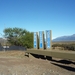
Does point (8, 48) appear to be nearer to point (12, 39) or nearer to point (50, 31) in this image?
point (12, 39)

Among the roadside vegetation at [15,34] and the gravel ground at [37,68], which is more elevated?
the roadside vegetation at [15,34]

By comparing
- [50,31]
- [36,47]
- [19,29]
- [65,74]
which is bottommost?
[65,74]

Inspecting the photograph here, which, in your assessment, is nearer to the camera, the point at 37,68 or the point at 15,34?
the point at 37,68

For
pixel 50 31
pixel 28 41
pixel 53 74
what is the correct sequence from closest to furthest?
pixel 53 74 → pixel 50 31 → pixel 28 41

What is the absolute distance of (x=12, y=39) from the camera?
244ft

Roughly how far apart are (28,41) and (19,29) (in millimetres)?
10575

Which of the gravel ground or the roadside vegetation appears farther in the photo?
the roadside vegetation

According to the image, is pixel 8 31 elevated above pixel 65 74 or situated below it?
above

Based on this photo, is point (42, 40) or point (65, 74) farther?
point (42, 40)

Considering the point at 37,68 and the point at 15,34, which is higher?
the point at 15,34

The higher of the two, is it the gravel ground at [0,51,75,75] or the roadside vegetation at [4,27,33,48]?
the roadside vegetation at [4,27,33,48]

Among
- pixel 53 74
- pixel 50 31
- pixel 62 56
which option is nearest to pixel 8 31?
pixel 50 31

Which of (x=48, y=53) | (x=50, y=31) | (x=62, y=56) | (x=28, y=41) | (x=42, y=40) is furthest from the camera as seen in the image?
(x=28, y=41)

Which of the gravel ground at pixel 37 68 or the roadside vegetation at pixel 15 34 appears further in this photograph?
the roadside vegetation at pixel 15 34
